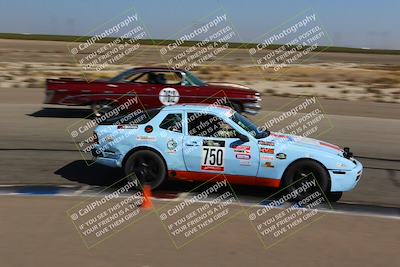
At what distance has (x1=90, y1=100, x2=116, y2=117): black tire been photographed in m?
13.9

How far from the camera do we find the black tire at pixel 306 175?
7.52 metres

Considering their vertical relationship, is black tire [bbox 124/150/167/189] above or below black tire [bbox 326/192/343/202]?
above

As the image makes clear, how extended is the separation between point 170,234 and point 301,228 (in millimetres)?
1741

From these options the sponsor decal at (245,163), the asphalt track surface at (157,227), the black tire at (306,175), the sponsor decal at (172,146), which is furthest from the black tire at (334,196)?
the sponsor decal at (172,146)

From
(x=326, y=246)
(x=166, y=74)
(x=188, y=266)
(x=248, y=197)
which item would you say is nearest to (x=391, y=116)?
(x=166, y=74)

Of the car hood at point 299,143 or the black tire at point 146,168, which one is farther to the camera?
the black tire at point 146,168

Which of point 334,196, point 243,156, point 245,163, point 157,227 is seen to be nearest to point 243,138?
point 243,156

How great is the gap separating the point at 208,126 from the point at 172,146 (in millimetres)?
655

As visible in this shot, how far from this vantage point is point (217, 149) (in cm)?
767

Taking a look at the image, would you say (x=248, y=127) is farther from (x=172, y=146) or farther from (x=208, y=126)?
(x=172, y=146)

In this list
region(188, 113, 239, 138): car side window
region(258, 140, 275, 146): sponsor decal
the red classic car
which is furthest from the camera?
the red classic car

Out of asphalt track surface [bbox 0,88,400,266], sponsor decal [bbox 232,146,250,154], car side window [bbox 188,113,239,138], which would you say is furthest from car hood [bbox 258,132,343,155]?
asphalt track surface [bbox 0,88,400,266]

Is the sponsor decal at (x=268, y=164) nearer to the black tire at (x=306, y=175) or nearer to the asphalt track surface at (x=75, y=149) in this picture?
the black tire at (x=306, y=175)

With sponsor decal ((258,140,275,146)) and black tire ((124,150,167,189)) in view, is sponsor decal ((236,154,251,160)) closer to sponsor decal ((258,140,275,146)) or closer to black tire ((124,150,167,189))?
sponsor decal ((258,140,275,146))
